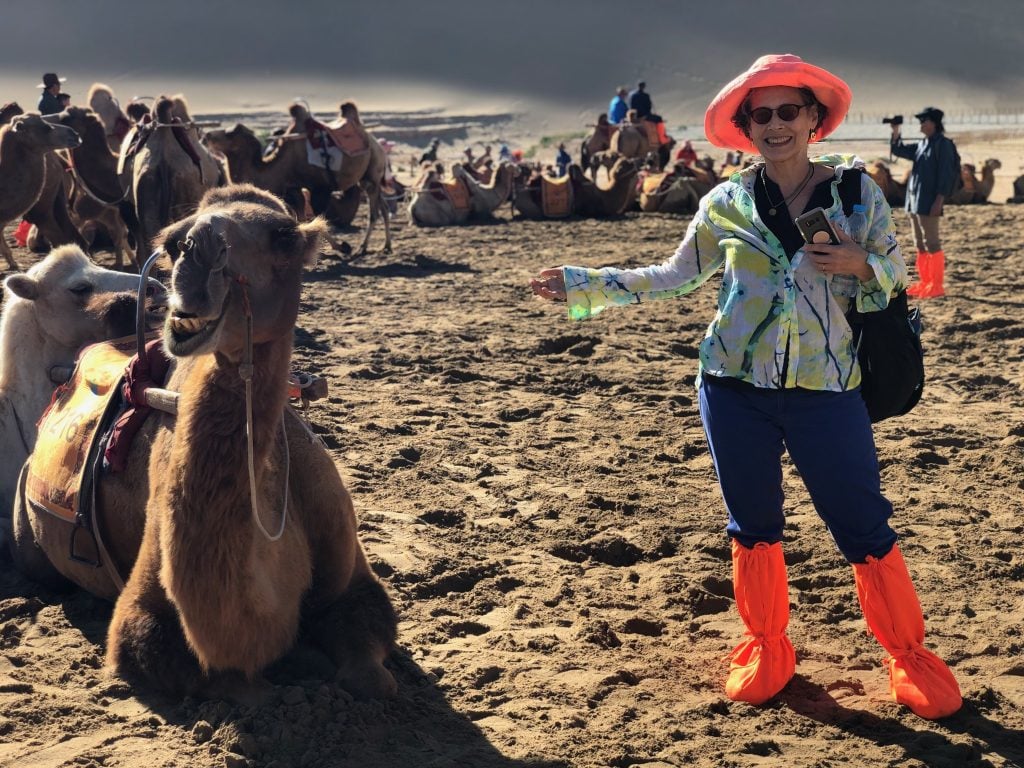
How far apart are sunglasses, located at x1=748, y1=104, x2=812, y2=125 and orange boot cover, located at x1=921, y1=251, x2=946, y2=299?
8.23 metres

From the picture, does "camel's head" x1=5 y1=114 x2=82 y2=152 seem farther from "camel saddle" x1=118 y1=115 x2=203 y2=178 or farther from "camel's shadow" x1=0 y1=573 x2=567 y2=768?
"camel's shadow" x1=0 y1=573 x2=567 y2=768

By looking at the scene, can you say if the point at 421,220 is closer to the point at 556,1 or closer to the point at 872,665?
the point at 872,665

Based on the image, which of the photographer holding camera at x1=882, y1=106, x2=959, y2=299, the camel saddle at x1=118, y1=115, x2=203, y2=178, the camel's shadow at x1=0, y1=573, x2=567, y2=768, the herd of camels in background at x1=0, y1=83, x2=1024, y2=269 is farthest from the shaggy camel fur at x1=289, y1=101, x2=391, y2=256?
the camel's shadow at x1=0, y1=573, x2=567, y2=768

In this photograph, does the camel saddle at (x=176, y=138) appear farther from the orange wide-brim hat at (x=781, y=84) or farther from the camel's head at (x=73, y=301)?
the orange wide-brim hat at (x=781, y=84)

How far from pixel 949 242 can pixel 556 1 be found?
96.4m

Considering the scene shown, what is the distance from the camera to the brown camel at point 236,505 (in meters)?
3.51

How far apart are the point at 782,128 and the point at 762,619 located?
1577 millimetres

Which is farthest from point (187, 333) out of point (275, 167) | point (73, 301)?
point (275, 167)

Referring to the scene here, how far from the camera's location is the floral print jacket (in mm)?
3715

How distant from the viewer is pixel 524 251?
16094 millimetres

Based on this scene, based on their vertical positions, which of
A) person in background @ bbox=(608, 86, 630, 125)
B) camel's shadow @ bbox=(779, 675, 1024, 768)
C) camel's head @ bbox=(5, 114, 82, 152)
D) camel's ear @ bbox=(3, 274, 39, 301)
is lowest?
camel's shadow @ bbox=(779, 675, 1024, 768)

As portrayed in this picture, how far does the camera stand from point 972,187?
67.1 ft

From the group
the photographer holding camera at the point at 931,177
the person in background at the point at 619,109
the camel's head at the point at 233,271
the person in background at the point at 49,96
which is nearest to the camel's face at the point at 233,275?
the camel's head at the point at 233,271

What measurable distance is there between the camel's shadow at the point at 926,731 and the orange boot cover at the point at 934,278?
8100mm
